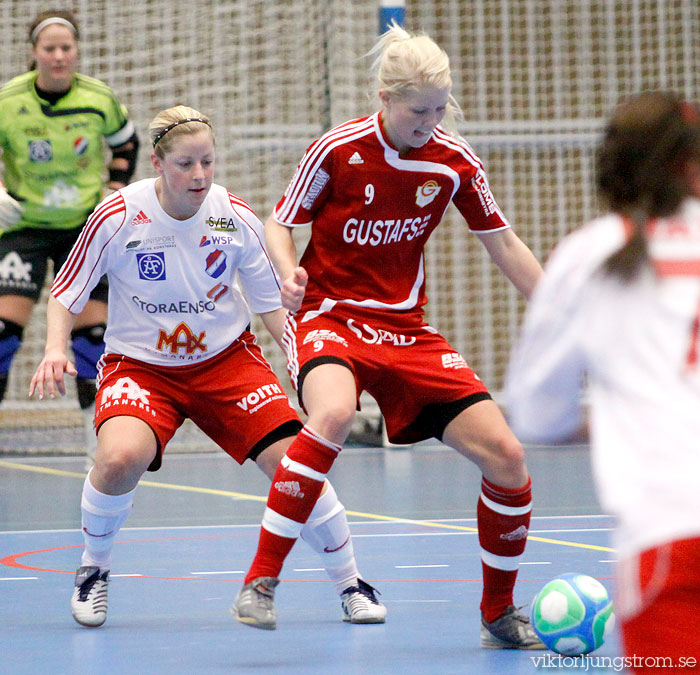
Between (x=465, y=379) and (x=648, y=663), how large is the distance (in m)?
1.79

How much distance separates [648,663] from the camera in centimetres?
155

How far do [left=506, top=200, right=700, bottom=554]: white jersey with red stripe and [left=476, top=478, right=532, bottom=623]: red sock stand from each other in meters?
1.60

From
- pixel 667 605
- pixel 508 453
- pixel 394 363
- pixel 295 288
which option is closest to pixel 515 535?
pixel 508 453

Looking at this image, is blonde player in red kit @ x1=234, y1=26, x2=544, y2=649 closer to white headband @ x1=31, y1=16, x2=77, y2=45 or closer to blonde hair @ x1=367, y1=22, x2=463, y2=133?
blonde hair @ x1=367, y1=22, x2=463, y2=133

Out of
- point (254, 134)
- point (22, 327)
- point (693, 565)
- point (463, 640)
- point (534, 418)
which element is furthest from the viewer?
point (254, 134)

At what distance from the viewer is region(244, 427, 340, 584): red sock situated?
308 cm

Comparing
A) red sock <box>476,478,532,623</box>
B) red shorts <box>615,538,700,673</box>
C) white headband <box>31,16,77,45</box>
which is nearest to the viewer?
red shorts <box>615,538,700,673</box>

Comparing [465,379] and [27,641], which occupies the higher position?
[465,379]

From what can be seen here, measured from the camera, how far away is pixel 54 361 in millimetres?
3354

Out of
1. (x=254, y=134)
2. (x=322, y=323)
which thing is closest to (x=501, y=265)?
(x=322, y=323)

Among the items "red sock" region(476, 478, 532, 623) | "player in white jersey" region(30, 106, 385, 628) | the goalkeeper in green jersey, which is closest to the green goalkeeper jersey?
the goalkeeper in green jersey

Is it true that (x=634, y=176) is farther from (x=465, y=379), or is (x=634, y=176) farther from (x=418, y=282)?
(x=418, y=282)

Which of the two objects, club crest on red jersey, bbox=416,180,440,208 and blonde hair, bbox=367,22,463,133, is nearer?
blonde hair, bbox=367,22,463,133

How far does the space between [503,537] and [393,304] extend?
0.66 m
